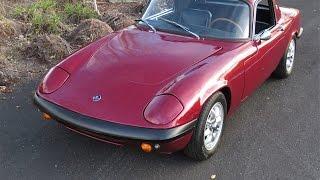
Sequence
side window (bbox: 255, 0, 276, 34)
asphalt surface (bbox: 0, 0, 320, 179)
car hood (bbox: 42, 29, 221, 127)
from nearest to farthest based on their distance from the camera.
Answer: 1. car hood (bbox: 42, 29, 221, 127)
2. asphalt surface (bbox: 0, 0, 320, 179)
3. side window (bbox: 255, 0, 276, 34)

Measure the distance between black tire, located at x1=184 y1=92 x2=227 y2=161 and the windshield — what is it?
2.95 ft

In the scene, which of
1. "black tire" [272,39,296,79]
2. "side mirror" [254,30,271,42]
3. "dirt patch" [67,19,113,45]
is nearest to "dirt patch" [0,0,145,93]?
"dirt patch" [67,19,113,45]

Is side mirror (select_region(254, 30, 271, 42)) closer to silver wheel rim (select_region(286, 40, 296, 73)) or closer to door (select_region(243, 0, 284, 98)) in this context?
door (select_region(243, 0, 284, 98))

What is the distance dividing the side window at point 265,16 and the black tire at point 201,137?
5.40ft

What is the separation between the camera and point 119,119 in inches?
139

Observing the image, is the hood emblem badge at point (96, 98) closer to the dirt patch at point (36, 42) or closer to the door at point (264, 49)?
the door at point (264, 49)

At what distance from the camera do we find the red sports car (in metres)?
3.54

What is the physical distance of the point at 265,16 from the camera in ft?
17.7

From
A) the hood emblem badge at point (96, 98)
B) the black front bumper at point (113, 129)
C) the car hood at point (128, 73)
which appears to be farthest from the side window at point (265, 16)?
the hood emblem badge at point (96, 98)

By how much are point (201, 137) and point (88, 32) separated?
11.3ft

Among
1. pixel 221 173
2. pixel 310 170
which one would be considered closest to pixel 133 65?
pixel 221 173

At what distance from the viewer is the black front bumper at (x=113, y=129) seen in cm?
344

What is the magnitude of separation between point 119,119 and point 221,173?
1.06 meters

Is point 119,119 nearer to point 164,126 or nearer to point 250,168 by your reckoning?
point 164,126
